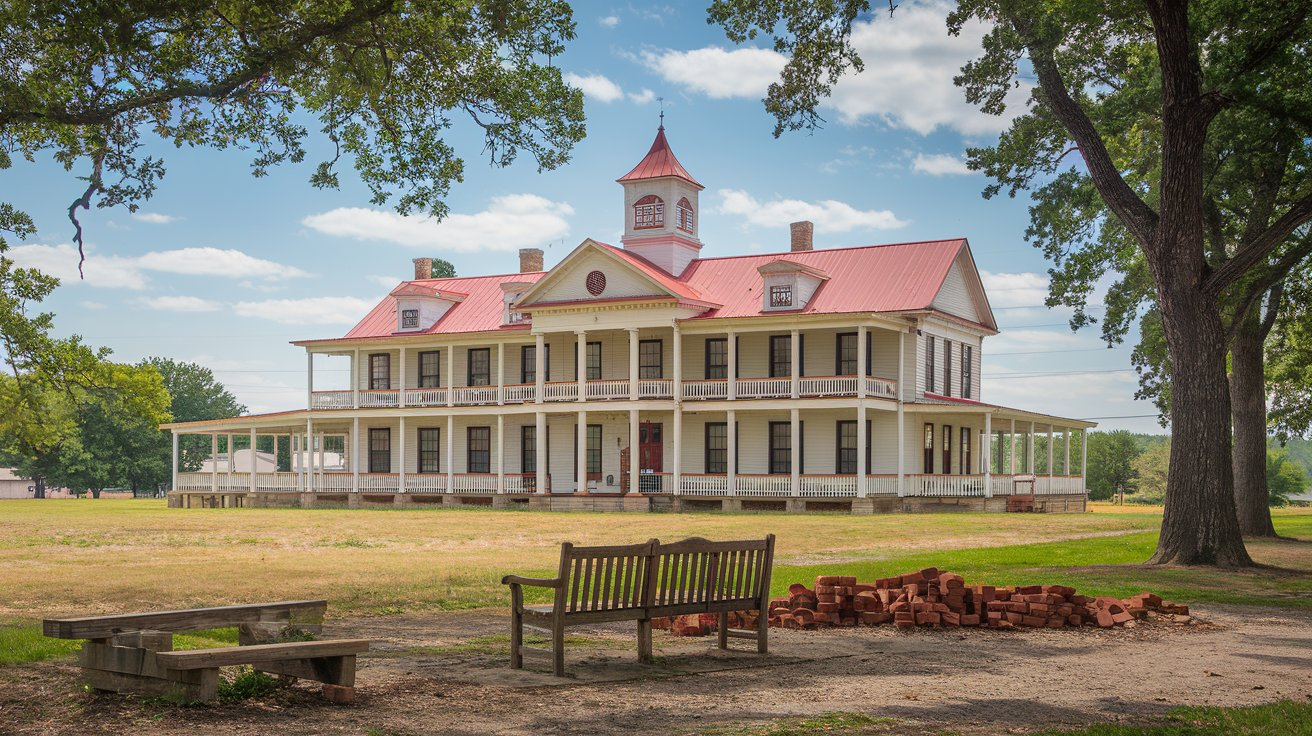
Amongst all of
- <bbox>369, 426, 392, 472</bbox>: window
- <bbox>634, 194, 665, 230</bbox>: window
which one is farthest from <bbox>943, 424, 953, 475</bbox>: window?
<bbox>369, 426, 392, 472</bbox>: window

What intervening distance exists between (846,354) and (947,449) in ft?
17.9

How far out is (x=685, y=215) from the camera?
163 feet

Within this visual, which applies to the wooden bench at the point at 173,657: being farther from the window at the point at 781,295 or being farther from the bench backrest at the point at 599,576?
the window at the point at 781,295

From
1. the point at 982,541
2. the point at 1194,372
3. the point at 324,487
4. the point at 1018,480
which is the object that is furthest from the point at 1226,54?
the point at 324,487

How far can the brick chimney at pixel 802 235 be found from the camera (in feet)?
169

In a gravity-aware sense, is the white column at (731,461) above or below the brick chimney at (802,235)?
below

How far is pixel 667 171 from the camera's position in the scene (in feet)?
157

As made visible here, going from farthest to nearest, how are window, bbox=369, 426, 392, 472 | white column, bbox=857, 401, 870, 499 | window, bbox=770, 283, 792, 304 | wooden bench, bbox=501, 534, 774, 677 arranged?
window, bbox=369, 426, 392, 472
window, bbox=770, 283, 792, 304
white column, bbox=857, 401, 870, 499
wooden bench, bbox=501, 534, 774, 677

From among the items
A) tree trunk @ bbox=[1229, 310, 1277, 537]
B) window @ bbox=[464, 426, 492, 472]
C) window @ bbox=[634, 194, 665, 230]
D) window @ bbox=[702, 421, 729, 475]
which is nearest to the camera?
tree trunk @ bbox=[1229, 310, 1277, 537]

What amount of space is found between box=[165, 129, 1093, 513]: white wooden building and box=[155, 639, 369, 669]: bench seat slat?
32.8 metres

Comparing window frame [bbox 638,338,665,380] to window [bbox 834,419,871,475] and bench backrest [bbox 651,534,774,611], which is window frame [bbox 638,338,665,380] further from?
bench backrest [bbox 651,534,774,611]

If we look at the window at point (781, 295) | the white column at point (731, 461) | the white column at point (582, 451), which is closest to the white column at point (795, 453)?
the white column at point (731, 461)

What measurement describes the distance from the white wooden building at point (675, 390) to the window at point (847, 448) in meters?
0.07

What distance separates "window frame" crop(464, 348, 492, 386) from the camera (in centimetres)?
5109
